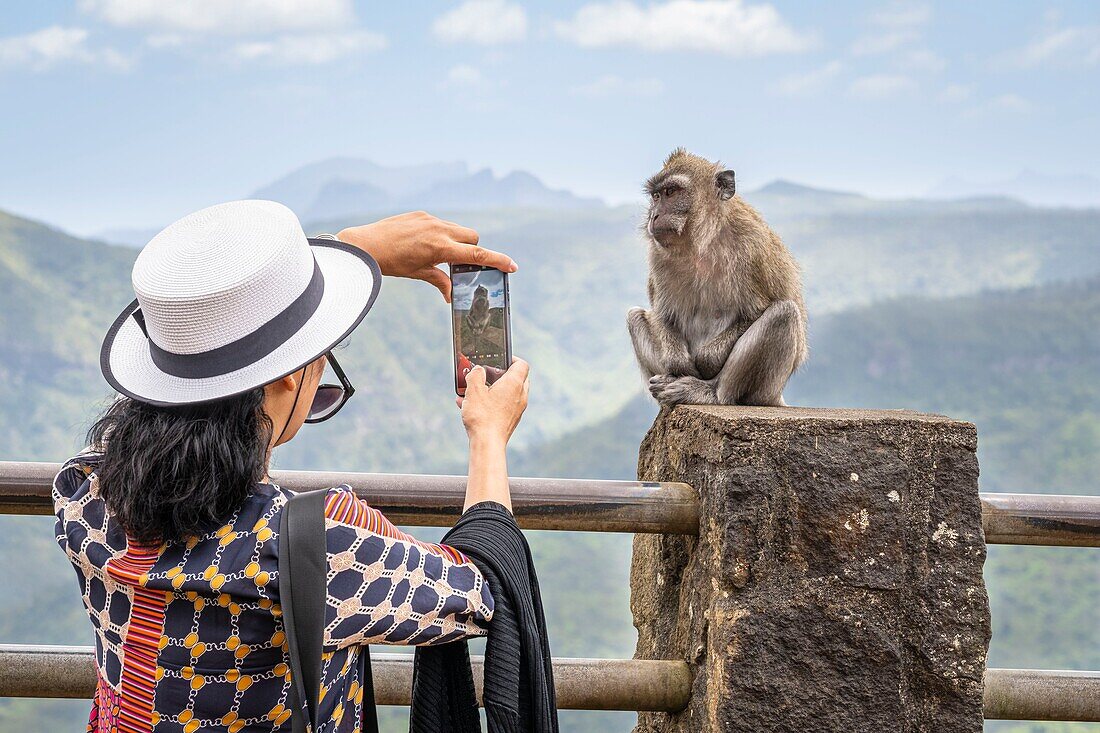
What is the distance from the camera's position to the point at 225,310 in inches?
60.5

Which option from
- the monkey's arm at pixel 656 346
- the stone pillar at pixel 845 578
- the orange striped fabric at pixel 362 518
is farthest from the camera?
the monkey's arm at pixel 656 346

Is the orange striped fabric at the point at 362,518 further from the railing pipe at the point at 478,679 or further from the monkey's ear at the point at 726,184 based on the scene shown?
the monkey's ear at the point at 726,184

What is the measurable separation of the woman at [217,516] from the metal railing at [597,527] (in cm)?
72

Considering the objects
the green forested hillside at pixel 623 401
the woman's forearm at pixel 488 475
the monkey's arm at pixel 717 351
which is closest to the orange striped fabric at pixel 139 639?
the woman's forearm at pixel 488 475

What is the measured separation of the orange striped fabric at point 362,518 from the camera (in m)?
1.58

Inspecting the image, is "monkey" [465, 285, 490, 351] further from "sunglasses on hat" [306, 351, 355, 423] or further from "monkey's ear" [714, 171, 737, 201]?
"monkey's ear" [714, 171, 737, 201]

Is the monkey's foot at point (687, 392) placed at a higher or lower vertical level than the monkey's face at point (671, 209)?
lower

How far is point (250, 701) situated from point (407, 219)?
99 centimetres

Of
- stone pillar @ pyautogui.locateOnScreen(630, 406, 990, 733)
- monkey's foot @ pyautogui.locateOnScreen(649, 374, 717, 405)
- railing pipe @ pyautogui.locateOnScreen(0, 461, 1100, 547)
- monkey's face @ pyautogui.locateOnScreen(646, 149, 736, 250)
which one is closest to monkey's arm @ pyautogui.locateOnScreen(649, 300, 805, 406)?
monkey's foot @ pyautogui.locateOnScreen(649, 374, 717, 405)

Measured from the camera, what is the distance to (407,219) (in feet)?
7.09

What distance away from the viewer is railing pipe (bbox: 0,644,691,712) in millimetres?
2414

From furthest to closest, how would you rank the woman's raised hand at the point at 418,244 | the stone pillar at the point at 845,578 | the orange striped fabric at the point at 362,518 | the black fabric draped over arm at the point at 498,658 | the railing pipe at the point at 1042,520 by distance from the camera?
the railing pipe at the point at 1042,520, the stone pillar at the point at 845,578, the woman's raised hand at the point at 418,244, the black fabric draped over arm at the point at 498,658, the orange striped fabric at the point at 362,518

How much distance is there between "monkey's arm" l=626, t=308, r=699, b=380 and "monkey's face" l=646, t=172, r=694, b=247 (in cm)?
30

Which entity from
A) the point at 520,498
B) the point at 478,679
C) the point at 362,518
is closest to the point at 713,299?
the point at 520,498
